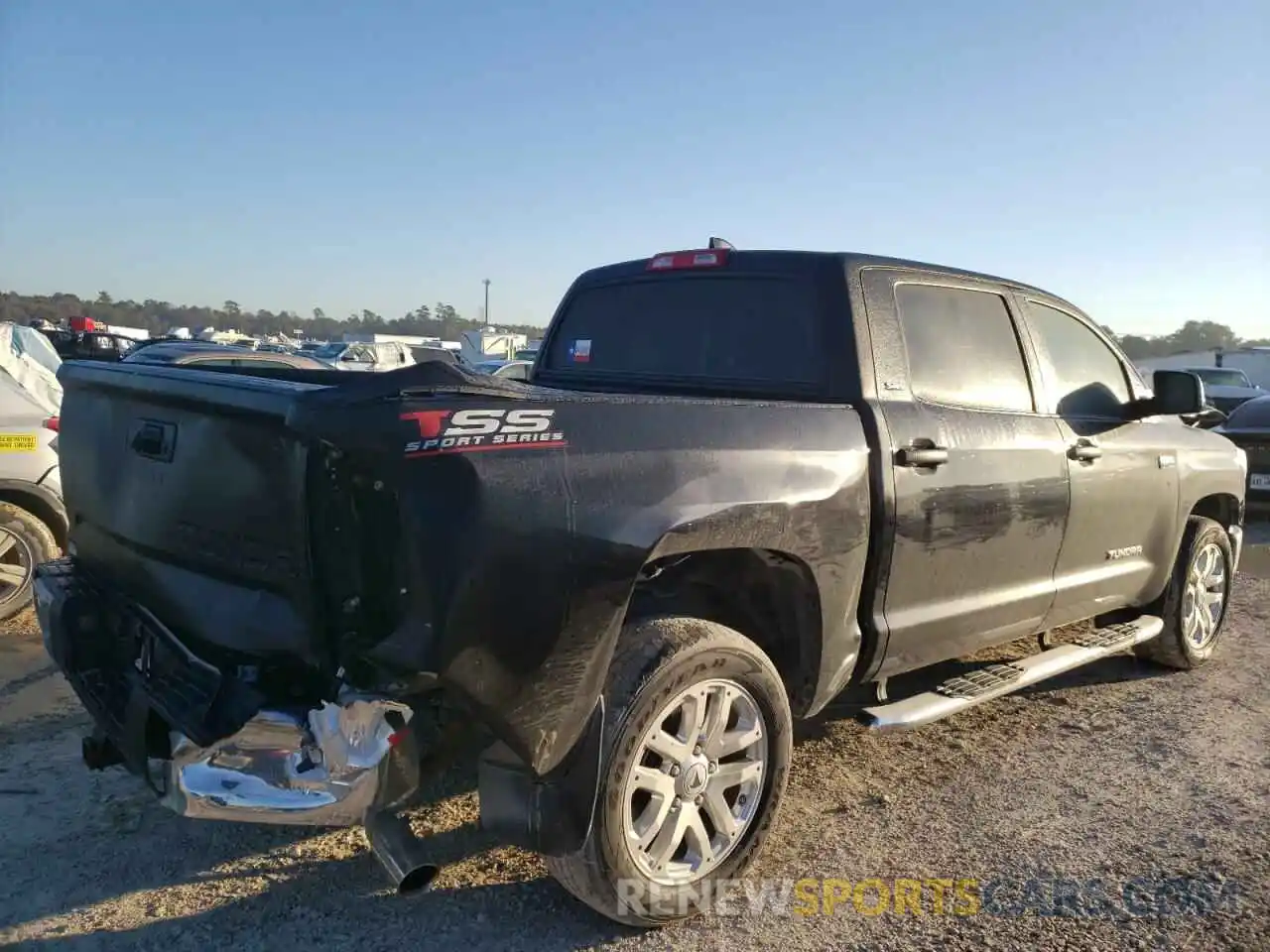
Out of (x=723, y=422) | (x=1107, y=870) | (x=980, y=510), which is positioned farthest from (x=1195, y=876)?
(x=723, y=422)

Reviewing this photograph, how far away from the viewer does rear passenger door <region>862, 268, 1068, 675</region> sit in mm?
3615

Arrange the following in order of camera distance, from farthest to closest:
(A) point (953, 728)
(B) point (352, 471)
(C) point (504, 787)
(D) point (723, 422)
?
(A) point (953, 728) < (D) point (723, 422) < (C) point (504, 787) < (B) point (352, 471)

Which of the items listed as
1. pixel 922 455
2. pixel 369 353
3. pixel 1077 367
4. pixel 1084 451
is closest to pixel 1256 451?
pixel 1077 367

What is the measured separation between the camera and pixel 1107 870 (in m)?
3.40

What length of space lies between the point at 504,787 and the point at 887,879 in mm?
1401

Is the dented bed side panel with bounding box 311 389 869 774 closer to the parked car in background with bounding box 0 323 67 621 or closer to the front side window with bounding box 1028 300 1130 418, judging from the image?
the front side window with bounding box 1028 300 1130 418

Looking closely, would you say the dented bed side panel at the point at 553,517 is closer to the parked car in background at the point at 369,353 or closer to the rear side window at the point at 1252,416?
the rear side window at the point at 1252,416

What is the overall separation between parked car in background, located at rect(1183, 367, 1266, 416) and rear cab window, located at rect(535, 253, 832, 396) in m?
17.1

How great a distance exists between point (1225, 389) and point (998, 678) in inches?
756

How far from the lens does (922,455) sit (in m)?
3.60

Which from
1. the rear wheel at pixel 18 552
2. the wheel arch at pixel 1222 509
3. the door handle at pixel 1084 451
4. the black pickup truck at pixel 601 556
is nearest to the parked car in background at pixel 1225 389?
the wheel arch at pixel 1222 509

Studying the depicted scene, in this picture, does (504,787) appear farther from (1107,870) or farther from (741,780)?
(1107,870)

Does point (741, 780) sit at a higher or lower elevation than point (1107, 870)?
higher

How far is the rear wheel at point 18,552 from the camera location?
5742 mm
